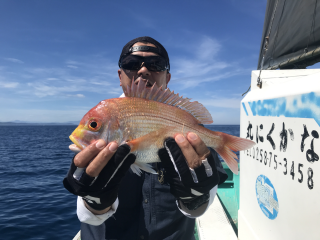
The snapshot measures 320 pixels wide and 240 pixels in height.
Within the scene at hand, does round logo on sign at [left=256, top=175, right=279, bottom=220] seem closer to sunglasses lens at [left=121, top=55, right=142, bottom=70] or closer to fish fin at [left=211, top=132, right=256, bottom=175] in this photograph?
fish fin at [left=211, top=132, right=256, bottom=175]

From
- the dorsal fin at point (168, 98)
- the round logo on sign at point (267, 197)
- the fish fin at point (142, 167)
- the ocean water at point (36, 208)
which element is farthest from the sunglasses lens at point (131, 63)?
the ocean water at point (36, 208)

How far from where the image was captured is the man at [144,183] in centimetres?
204

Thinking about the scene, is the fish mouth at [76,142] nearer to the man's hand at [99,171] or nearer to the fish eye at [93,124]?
the man's hand at [99,171]

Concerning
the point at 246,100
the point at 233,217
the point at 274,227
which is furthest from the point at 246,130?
the point at 233,217

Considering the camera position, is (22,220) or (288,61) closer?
(288,61)

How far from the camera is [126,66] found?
2.98 meters

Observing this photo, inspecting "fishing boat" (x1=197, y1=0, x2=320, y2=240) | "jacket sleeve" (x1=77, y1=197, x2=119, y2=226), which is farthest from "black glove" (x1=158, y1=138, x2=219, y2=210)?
"fishing boat" (x1=197, y1=0, x2=320, y2=240)

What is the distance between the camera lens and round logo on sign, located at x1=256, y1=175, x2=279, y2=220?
8.66 feet

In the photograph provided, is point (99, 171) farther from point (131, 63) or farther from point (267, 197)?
point (267, 197)

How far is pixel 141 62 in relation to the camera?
2.97 meters

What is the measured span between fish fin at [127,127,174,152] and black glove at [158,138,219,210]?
0.10 meters

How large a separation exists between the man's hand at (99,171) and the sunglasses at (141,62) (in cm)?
148

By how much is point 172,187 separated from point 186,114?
3.19 feet

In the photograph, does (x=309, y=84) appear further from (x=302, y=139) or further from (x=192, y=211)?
(x=192, y=211)
